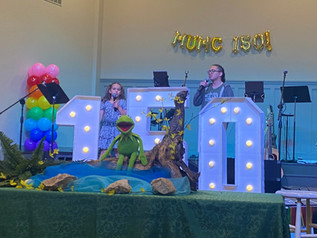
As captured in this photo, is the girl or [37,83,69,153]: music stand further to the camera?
[37,83,69,153]: music stand

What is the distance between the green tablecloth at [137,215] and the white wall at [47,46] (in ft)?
16.7

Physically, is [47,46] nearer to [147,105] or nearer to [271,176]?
[147,105]

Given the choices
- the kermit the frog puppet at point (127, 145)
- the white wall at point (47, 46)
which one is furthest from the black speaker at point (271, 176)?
the white wall at point (47, 46)

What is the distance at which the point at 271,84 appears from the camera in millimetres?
8211

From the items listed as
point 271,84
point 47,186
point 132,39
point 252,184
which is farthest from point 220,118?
point 132,39

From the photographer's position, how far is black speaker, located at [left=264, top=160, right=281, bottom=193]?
4.39 metres

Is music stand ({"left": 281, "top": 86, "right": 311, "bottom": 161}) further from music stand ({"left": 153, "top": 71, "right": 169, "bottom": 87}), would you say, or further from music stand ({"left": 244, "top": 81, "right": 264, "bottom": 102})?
music stand ({"left": 153, "top": 71, "right": 169, "bottom": 87})

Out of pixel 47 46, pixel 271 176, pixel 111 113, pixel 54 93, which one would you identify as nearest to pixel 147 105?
pixel 111 113

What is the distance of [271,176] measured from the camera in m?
4.42

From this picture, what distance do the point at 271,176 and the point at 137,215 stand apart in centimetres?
287

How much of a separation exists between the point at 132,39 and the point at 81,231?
7360 millimetres

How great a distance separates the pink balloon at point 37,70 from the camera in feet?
22.8

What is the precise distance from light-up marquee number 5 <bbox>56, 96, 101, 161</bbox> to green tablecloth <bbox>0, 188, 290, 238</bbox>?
161 cm

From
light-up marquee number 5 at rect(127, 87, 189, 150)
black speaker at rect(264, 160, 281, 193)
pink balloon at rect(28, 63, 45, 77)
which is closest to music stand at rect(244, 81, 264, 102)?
black speaker at rect(264, 160, 281, 193)
